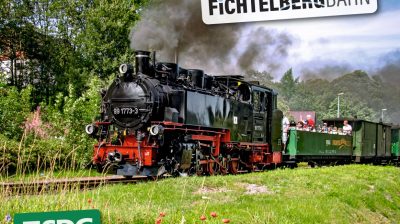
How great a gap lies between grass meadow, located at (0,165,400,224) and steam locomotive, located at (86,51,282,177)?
2048 mm

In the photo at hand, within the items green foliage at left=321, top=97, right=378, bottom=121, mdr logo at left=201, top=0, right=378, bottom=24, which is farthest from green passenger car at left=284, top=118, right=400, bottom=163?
green foliage at left=321, top=97, right=378, bottom=121

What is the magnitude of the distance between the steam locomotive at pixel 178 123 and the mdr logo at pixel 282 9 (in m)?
4.54

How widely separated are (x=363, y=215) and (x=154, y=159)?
18.8ft

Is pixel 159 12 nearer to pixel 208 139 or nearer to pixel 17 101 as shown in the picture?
pixel 17 101

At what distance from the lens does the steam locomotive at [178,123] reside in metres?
15.1

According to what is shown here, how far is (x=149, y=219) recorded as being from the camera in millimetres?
7523

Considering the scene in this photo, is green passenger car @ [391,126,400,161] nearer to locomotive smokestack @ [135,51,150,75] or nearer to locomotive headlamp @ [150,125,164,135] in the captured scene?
locomotive smokestack @ [135,51,150,75]

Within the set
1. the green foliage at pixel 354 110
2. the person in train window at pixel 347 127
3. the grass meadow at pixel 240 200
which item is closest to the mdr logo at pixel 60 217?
the grass meadow at pixel 240 200

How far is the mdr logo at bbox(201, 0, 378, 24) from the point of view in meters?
10.3

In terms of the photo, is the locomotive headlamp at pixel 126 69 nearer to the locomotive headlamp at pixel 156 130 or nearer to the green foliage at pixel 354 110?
the locomotive headlamp at pixel 156 130

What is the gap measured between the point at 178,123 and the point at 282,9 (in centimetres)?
581

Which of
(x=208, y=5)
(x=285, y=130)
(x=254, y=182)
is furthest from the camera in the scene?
(x=285, y=130)

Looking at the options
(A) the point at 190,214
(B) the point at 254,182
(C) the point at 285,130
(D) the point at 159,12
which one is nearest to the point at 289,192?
(B) the point at 254,182

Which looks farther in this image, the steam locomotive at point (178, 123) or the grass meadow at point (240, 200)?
the steam locomotive at point (178, 123)
